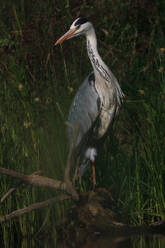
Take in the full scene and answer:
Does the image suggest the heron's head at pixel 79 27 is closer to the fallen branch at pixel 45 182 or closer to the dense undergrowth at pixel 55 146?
the dense undergrowth at pixel 55 146

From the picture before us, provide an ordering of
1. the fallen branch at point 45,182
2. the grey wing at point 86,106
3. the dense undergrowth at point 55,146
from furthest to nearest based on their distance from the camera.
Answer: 1. the grey wing at point 86,106
2. the dense undergrowth at point 55,146
3. the fallen branch at point 45,182

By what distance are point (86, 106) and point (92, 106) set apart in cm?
5

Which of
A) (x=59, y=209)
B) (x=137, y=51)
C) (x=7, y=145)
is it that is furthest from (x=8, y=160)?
(x=137, y=51)

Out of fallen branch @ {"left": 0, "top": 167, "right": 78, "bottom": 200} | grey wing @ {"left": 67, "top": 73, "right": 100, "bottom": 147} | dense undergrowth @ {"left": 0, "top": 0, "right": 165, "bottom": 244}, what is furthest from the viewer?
grey wing @ {"left": 67, "top": 73, "right": 100, "bottom": 147}

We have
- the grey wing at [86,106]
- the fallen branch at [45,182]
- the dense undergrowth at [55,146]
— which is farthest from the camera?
the grey wing at [86,106]

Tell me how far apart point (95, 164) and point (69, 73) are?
78 centimetres

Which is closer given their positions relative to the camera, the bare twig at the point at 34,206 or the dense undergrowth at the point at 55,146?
the bare twig at the point at 34,206

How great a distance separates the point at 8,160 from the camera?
352 centimetres

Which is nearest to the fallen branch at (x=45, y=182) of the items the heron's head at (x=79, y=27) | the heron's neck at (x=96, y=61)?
the heron's neck at (x=96, y=61)

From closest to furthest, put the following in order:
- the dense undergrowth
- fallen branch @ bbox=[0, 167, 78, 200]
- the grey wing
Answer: fallen branch @ bbox=[0, 167, 78, 200], the dense undergrowth, the grey wing

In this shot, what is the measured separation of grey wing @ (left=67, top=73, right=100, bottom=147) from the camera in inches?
156

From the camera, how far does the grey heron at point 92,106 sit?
3961 millimetres

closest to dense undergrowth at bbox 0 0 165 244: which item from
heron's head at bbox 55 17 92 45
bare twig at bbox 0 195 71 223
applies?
heron's head at bbox 55 17 92 45

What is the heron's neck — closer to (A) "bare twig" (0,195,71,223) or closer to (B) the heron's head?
(B) the heron's head
